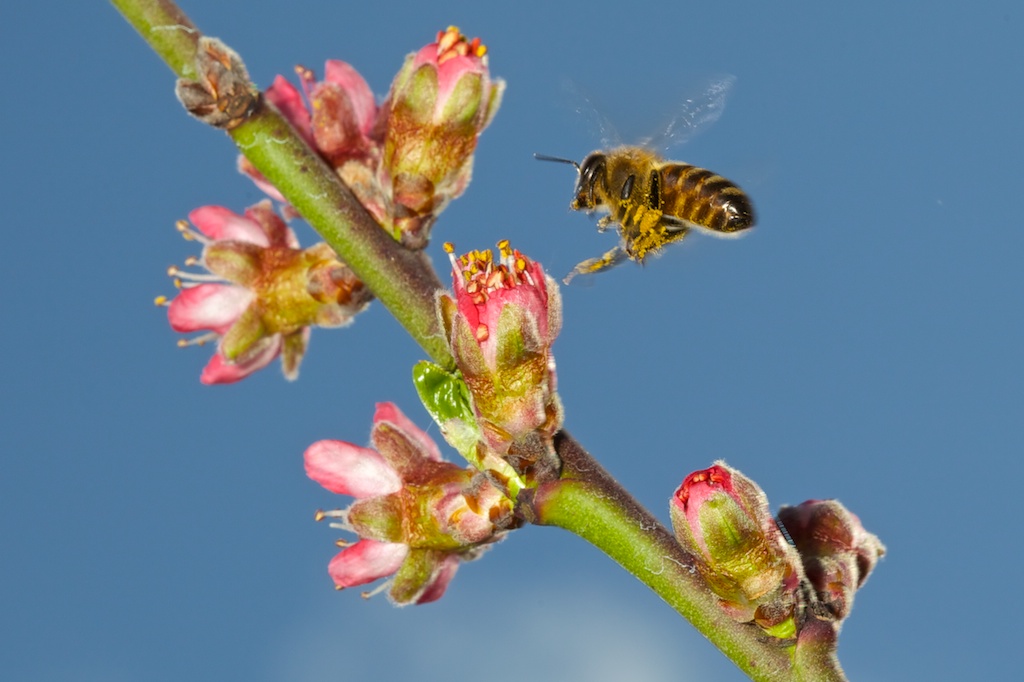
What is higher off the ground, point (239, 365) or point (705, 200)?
point (705, 200)

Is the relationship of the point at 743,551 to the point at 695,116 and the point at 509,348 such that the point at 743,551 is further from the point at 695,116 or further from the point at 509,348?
the point at 695,116

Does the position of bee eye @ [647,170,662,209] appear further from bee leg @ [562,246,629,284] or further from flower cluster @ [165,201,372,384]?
flower cluster @ [165,201,372,384]

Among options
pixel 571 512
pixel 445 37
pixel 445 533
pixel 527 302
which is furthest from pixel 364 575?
pixel 445 37

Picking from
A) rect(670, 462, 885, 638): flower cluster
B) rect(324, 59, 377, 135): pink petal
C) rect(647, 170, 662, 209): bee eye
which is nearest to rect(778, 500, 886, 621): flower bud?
rect(670, 462, 885, 638): flower cluster

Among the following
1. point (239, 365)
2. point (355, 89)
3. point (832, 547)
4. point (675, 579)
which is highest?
point (355, 89)

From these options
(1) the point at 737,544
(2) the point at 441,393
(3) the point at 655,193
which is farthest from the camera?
(3) the point at 655,193

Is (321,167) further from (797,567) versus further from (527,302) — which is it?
(797,567)

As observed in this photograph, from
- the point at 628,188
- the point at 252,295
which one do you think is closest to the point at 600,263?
the point at 628,188

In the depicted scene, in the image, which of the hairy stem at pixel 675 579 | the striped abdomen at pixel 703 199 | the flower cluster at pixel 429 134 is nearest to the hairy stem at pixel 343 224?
the flower cluster at pixel 429 134
